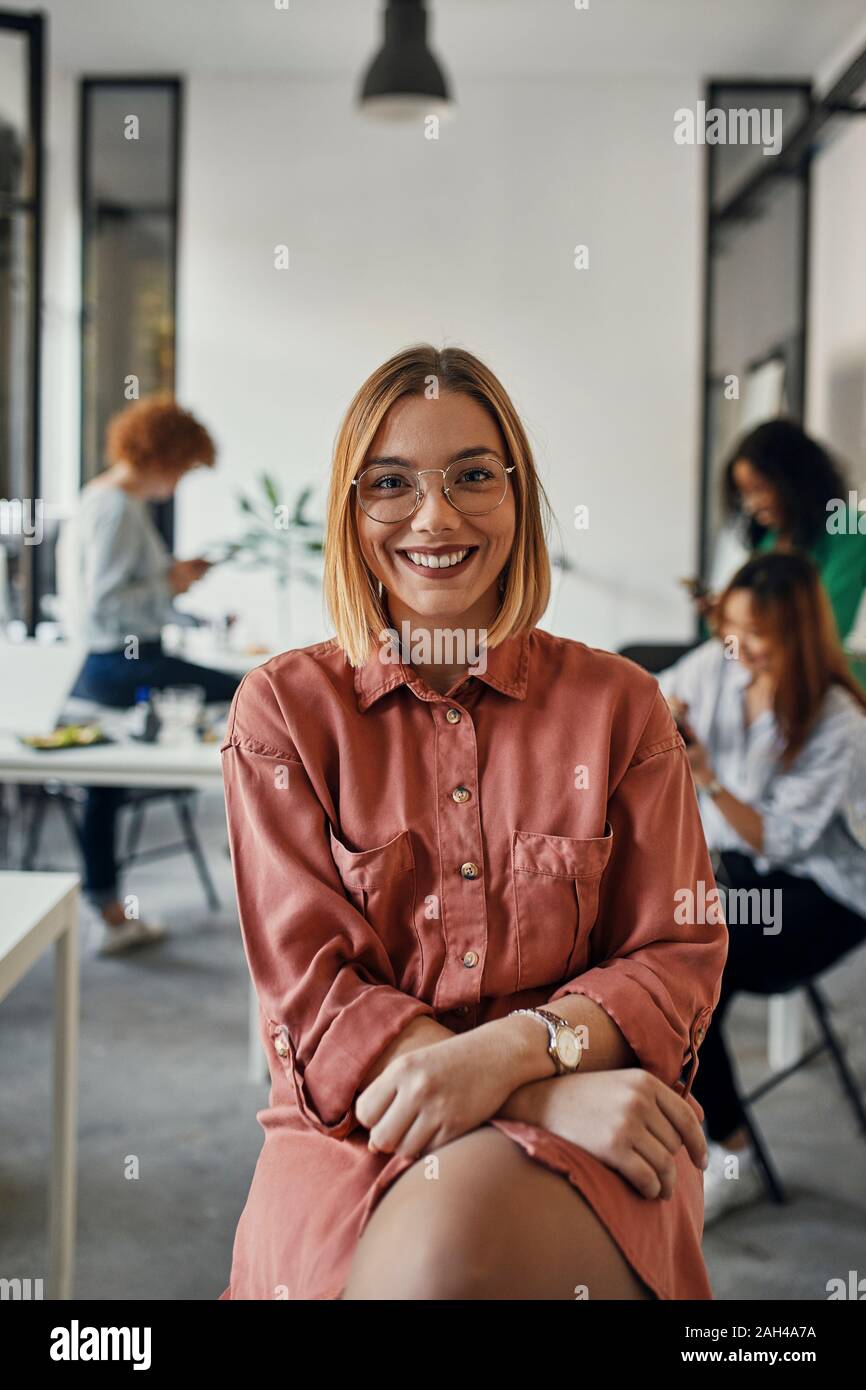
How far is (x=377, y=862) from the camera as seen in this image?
1261 mm

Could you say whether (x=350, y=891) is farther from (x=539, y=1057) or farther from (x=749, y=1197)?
(x=749, y=1197)

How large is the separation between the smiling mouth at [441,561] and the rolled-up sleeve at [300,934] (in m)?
0.21

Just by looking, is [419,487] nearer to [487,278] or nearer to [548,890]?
[548,890]

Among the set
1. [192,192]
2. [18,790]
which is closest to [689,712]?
[18,790]

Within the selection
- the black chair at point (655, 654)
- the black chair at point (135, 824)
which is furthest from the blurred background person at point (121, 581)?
the black chair at point (655, 654)

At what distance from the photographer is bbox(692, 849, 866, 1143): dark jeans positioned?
2.26 metres

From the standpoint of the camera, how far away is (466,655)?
138 centimetres

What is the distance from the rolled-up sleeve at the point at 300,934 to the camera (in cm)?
120

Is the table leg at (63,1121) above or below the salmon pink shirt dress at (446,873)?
below

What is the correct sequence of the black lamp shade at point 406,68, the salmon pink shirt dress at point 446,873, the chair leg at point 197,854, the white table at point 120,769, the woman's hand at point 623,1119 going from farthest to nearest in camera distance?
the black lamp shade at point 406,68, the chair leg at point 197,854, the white table at point 120,769, the salmon pink shirt dress at point 446,873, the woman's hand at point 623,1119

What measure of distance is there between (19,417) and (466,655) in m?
3.91

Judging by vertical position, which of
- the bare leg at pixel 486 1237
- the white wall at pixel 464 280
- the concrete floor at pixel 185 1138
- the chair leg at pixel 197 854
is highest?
the white wall at pixel 464 280

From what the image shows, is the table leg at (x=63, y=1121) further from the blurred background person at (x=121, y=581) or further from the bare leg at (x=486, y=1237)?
the blurred background person at (x=121, y=581)

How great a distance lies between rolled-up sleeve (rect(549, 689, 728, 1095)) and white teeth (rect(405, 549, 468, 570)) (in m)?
0.27
